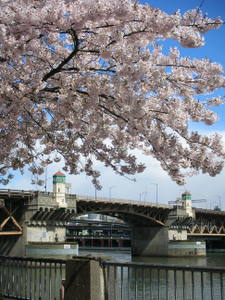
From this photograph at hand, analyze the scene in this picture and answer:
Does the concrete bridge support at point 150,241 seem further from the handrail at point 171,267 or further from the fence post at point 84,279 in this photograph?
the handrail at point 171,267

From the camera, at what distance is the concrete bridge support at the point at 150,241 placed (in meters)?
80.1

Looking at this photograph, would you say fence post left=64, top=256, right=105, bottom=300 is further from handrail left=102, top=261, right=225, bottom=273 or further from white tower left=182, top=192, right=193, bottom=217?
white tower left=182, top=192, right=193, bottom=217

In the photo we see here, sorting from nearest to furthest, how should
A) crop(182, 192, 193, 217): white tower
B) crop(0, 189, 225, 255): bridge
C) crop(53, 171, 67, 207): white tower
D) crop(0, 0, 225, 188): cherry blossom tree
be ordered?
crop(0, 0, 225, 188): cherry blossom tree, crop(0, 189, 225, 255): bridge, crop(53, 171, 67, 207): white tower, crop(182, 192, 193, 217): white tower

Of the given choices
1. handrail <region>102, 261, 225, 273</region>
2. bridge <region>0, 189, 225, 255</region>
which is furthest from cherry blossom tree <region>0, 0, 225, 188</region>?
bridge <region>0, 189, 225, 255</region>

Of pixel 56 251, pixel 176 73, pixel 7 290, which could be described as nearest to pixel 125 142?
pixel 176 73

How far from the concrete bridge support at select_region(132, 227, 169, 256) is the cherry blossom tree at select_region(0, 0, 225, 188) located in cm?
7068

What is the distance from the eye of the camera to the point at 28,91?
8344 mm

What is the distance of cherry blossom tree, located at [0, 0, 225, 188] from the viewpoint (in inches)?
284

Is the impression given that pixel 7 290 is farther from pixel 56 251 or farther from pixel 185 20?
pixel 56 251

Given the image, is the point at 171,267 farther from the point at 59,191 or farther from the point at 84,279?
the point at 59,191

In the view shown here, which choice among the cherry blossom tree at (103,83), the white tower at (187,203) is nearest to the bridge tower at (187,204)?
the white tower at (187,203)

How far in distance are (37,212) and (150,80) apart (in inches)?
1870

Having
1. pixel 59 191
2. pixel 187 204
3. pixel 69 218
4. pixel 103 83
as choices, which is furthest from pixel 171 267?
pixel 187 204

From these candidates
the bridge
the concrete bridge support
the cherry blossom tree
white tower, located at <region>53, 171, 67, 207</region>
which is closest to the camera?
the cherry blossom tree
